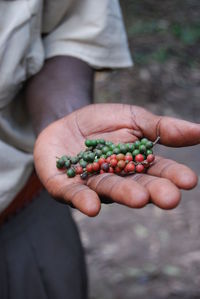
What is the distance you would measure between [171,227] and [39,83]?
5.52 feet

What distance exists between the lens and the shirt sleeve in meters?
1.63

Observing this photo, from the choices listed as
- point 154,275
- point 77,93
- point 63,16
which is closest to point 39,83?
point 77,93

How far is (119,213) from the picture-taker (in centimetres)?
315

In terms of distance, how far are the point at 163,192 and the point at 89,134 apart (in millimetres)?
396

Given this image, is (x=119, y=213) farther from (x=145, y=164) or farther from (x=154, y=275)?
(x=145, y=164)

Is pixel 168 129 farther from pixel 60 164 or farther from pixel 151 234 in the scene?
pixel 151 234

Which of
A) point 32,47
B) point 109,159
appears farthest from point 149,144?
point 32,47

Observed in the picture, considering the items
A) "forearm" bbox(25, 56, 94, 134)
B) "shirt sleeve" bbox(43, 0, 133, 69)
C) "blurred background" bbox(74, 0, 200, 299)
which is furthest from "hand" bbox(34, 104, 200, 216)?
"blurred background" bbox(74, 0, 200, 299)

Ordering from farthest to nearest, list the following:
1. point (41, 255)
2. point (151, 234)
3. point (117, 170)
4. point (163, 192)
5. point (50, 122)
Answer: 1. point (151, 234)
2. point (41, 255)
3. point (50, 122)
4. point (117, 170)
5. point (163, 192)

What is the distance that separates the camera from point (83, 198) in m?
1.07

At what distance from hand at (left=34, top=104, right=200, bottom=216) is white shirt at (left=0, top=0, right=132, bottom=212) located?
0.17m

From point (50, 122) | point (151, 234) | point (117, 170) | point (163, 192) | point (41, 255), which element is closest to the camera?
point (163, 192)

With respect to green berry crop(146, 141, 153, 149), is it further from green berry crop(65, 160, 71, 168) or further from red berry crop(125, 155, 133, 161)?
green berry crop(65, 160, 71, 168)

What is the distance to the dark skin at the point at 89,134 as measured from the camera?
42.1 inches
